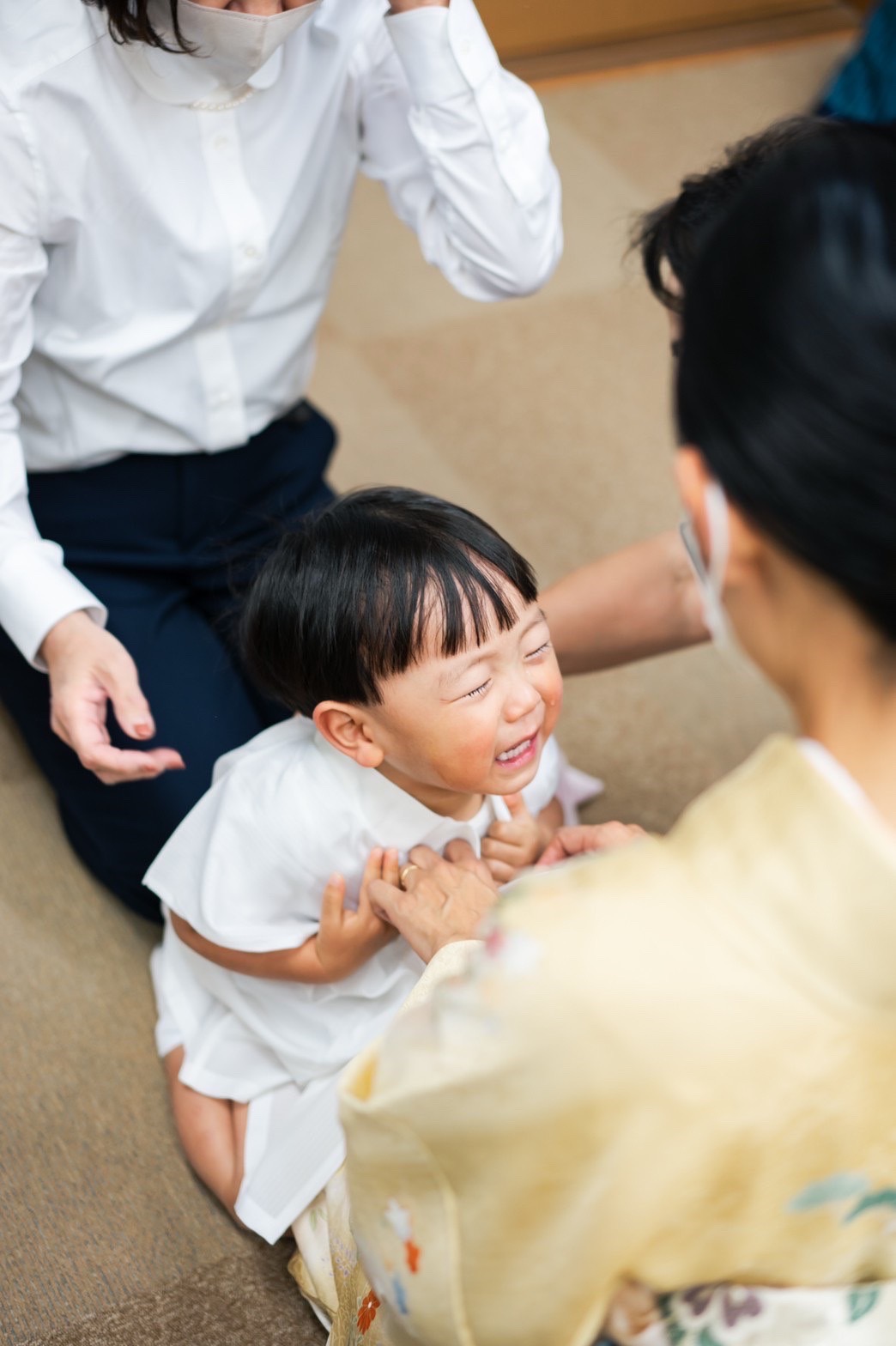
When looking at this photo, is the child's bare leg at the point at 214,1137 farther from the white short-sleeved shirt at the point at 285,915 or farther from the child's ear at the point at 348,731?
the child's ear at the point at 348,731

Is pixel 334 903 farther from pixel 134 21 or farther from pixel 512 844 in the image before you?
pixel 134 21

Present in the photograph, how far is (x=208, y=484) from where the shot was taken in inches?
59.7

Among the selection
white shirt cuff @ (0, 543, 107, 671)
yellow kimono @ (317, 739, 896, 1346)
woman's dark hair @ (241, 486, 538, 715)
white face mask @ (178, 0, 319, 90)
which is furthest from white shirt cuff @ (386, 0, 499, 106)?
yellow kimono @ (317, 739, 896, 1346)

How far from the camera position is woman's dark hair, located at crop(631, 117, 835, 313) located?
3.84ft

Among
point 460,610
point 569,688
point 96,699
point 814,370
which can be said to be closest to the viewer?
point 814,370

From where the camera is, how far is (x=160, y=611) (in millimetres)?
1496

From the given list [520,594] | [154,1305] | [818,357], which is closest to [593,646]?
[520,594]

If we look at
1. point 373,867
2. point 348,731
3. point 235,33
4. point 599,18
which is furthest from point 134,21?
point 599,18

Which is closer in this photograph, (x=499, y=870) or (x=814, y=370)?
(x=814, y=370)

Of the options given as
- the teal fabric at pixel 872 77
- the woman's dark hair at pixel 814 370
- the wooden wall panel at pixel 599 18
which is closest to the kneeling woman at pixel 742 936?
the woman's dark hair at pixel 814 370

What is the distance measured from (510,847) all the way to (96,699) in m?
0.40

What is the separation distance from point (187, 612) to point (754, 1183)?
1008 millimetres

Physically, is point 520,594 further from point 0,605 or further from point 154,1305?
point 154,1305

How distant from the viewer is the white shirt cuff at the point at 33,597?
1272 mm
